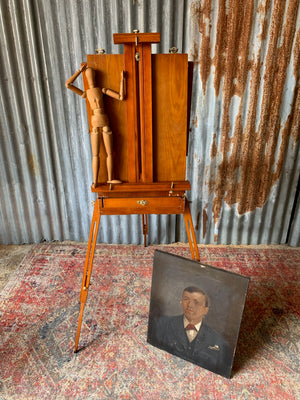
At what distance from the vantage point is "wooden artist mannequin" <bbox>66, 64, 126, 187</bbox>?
1701 millimetres

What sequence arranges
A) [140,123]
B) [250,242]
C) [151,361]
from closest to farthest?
[140,123], [151,361], [250,242]

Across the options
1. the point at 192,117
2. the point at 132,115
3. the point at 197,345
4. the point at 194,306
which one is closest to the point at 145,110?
the point at 132,115

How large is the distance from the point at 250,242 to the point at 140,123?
212 centimetres

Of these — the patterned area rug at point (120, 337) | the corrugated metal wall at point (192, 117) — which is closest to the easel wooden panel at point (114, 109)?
the corrugated metal wall at point (192, 117)

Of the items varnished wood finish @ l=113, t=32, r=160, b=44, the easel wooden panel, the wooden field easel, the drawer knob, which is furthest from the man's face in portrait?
varnished wood finish @ l=113, t=32, r=160, b=44

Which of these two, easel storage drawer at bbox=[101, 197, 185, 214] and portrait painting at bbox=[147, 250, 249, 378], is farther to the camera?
easel storage drawer at bbox=[101, 197, 185, 214]

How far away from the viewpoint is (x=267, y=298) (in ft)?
8.05

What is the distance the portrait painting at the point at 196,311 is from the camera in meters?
1.74

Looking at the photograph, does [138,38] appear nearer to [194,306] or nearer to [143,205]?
[143,205]

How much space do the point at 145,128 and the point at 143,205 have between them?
50 cm

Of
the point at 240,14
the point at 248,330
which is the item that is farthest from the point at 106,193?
the point at 240,14

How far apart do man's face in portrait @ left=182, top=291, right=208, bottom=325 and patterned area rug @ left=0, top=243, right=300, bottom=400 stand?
0.32 meters

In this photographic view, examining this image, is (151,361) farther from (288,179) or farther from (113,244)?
(288,179)

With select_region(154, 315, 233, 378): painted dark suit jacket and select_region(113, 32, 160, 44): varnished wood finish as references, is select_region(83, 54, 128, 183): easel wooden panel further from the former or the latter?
select_region(154, 315, 233, 378): painted dark suit jacket
